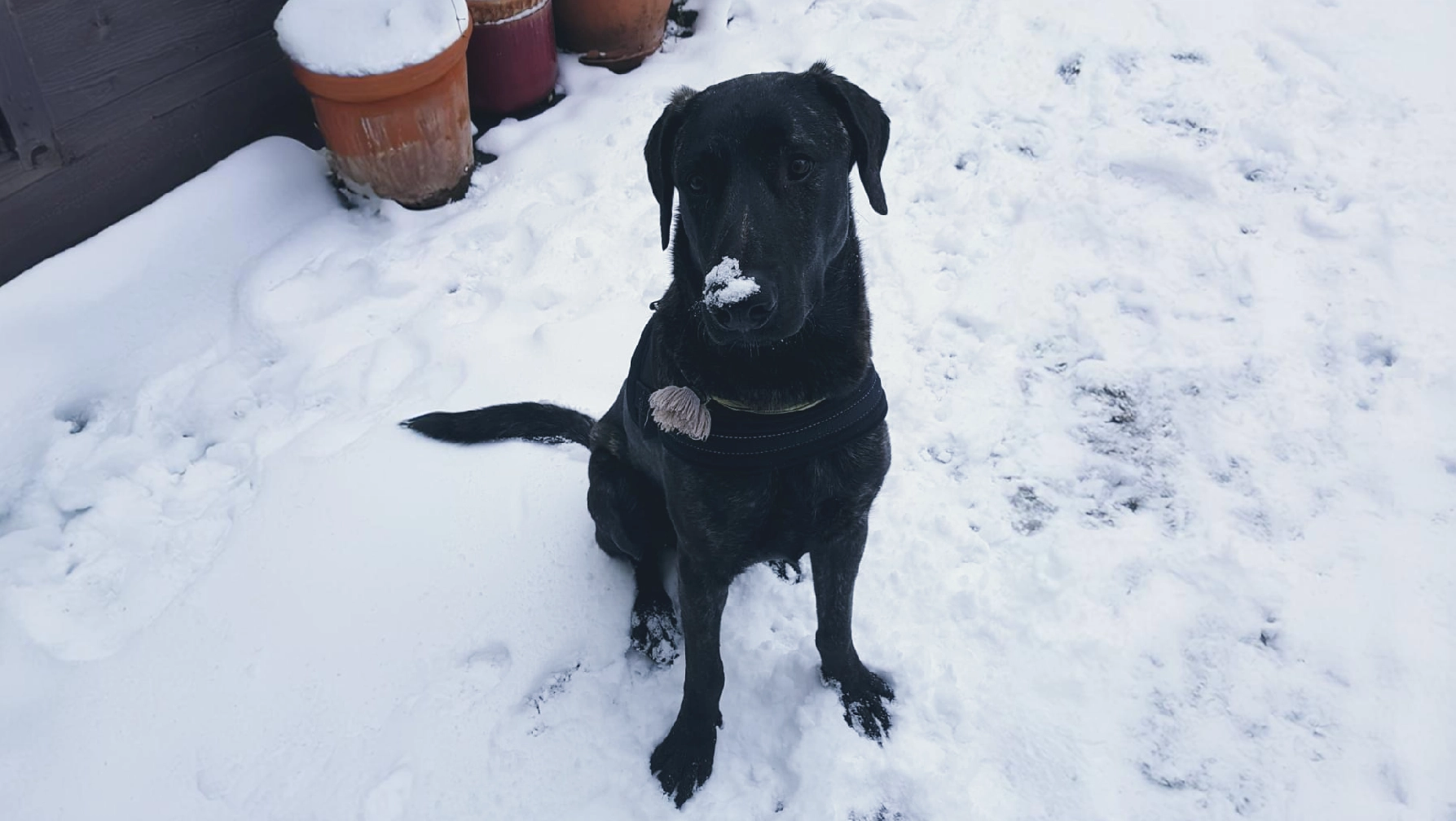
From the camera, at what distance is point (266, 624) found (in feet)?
8.97

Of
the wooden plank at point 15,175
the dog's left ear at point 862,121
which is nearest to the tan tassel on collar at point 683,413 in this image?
the dog's left ear at point 862,121

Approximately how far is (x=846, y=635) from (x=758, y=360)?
0.86 metres

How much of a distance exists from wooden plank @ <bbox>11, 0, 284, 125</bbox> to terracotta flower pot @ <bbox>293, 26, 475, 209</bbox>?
0.58 m

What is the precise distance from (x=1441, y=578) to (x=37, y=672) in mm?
4174

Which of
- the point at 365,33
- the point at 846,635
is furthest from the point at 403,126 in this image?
the point at 846,635

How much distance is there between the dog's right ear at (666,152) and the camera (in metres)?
2.13

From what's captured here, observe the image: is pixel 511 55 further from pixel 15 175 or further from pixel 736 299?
pixel 736 299

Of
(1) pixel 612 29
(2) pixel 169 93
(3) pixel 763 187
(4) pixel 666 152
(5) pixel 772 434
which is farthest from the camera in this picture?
(1) pixel 612 29

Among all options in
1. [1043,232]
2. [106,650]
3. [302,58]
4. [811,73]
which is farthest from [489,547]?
[1043,232]

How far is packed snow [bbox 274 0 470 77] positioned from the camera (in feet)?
12.6

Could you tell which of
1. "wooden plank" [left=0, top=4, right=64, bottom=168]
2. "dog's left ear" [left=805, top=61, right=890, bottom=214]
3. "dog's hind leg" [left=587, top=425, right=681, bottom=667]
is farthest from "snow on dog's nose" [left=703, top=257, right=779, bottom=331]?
"wooden plank" [left=0, top=4, right=64, bottom=168]

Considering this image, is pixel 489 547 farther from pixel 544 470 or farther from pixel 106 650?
pixel 106 650

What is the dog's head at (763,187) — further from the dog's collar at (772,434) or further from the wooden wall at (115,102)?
the wooden wall at (115,102)

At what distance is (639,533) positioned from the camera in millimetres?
2662
